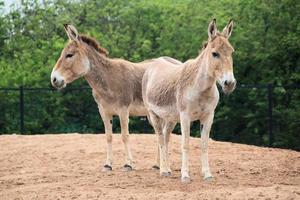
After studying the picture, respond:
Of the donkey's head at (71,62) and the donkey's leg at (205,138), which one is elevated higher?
the donkey's head at (71,62)

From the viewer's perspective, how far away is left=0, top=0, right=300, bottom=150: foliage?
20.6 metres

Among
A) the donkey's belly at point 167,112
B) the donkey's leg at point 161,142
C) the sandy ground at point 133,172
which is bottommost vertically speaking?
the sandy ground at point 133,172

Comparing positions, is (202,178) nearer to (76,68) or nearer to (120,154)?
(76,68)

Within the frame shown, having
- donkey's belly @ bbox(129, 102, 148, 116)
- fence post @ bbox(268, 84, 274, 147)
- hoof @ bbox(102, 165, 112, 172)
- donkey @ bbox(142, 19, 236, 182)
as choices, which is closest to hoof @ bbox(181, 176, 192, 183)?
donkey @ bbox(142, 19, 236, 182)

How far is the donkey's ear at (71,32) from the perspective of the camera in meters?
12.4

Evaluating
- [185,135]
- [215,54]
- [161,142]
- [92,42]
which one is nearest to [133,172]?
[161,142]

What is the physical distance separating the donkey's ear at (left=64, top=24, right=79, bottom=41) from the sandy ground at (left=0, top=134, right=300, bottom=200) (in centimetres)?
232

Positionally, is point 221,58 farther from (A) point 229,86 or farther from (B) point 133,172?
(B) point 133,172

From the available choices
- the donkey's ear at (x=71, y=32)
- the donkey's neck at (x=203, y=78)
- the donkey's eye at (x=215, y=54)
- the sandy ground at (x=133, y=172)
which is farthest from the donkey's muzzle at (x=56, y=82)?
the donkey's eye at (x=215, y=54)

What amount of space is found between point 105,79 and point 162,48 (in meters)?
11.4

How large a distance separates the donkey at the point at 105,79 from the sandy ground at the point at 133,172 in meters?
0.89

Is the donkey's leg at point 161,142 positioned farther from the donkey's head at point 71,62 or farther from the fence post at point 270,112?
the fence post at point 270,112

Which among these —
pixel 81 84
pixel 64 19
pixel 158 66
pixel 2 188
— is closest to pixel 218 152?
pixel 158 66

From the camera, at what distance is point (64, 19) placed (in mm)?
26938
